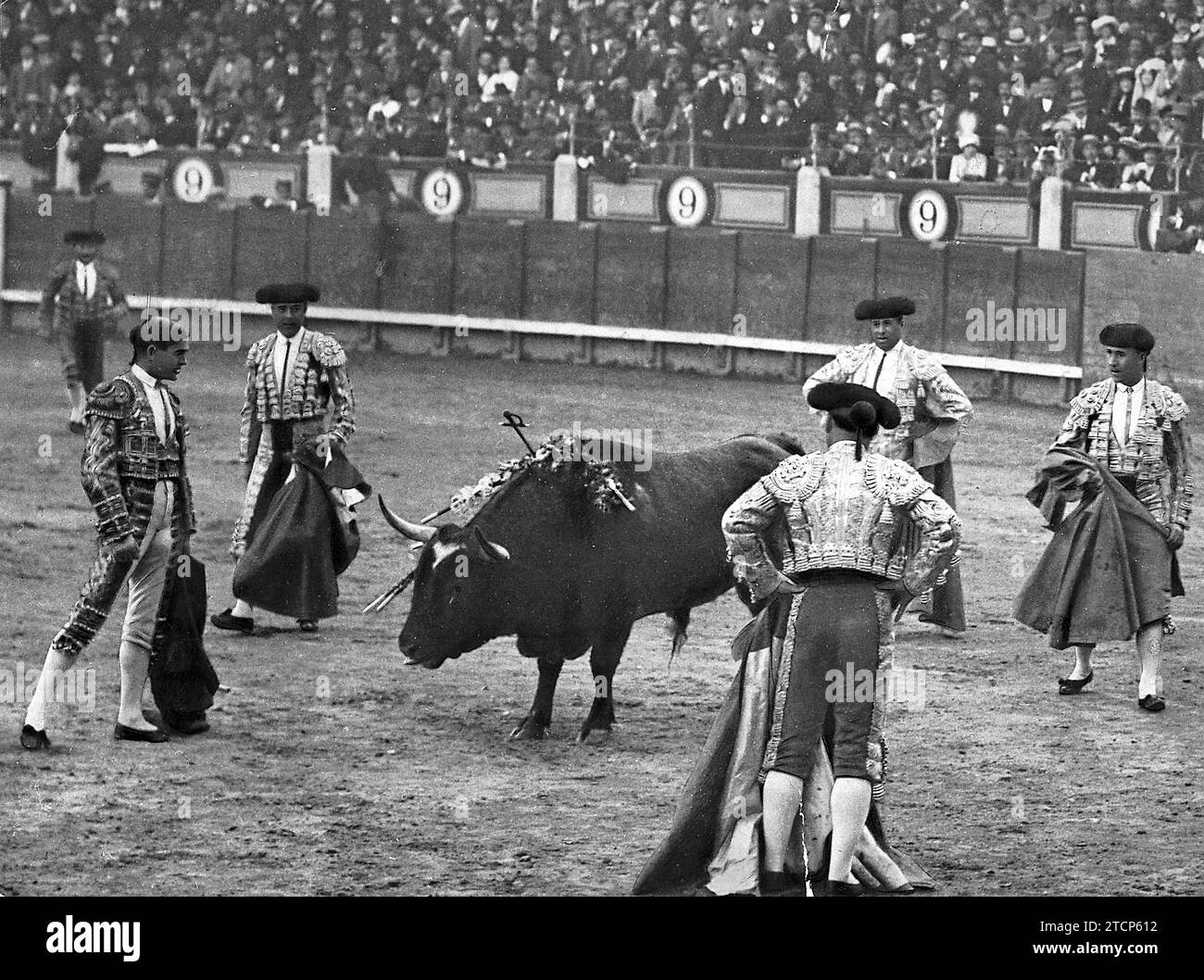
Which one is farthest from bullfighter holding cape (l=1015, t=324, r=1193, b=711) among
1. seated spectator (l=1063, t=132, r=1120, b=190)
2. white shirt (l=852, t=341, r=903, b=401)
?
seated spectator (l=1063, t=132, r=1120, b=190)

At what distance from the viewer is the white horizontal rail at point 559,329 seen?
17.2 metres

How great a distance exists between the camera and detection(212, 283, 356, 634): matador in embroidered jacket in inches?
367

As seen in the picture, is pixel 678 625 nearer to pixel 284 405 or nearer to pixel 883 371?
pixel 883 371

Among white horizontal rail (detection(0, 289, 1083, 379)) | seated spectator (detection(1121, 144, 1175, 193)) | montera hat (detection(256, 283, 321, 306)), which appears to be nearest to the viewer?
montera hat (detection(256, 283, 321, 306))

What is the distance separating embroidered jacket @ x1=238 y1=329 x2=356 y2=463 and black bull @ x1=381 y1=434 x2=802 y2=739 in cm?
154

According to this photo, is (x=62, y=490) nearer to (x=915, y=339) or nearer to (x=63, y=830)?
(x=63, y=830)

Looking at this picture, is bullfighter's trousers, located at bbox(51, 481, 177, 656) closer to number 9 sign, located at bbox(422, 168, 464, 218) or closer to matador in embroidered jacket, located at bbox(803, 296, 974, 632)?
matador in embroidered jacket, located at bbox(803, 296, 974, 632)

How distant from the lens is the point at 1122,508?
27.7 feet

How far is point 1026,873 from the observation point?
21.1 ft

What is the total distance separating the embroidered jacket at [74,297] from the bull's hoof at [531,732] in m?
7.22

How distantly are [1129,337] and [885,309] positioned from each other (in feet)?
3.43

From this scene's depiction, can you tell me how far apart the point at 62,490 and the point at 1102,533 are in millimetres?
6511
